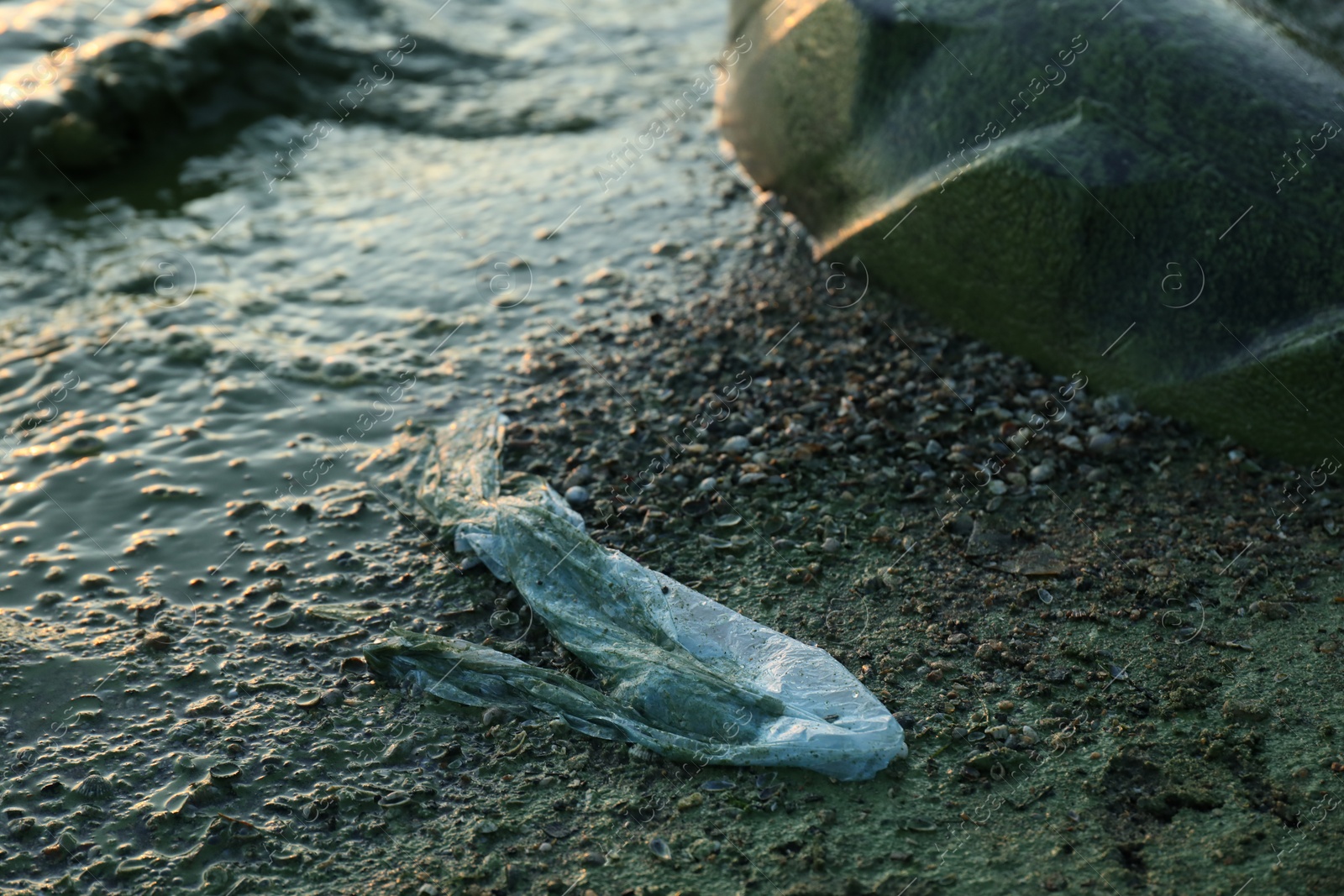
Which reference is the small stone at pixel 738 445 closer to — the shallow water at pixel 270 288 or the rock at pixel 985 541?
the rock at pixel 985 541

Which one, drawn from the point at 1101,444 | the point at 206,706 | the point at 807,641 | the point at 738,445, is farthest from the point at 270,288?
the point at 1101,444

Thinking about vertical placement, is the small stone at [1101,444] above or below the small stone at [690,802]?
below

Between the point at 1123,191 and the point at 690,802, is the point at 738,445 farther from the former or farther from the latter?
the point at 1123,191

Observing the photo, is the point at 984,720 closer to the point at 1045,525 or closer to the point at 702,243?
the point at 1045,525

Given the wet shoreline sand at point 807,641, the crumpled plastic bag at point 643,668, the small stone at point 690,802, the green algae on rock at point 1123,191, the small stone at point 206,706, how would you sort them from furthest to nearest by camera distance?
the green algae on rock at point 1123,191
the small stone at point 206,706
the crumpled plastic bag at point 643,668
the small stone at point 690,802
the wet shoreline sand at point 807,641

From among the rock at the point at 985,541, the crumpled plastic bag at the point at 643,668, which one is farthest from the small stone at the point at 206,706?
the rock at the point at 985,541

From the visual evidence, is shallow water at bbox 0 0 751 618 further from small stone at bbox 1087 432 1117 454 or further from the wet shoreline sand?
small stone at bbox 1087 432 1117 454

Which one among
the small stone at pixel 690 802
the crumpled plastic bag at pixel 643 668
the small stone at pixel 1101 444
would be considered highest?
the crumpled plastic bag at pixel 643 668

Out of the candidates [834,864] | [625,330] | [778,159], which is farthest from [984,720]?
[778,159]
